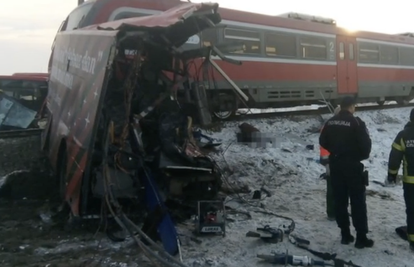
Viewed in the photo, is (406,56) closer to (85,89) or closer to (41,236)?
(85,89)

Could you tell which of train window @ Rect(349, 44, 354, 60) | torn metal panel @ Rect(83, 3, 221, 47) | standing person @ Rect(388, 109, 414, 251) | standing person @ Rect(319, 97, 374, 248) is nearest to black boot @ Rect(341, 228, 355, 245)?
standing person @ Rect(319, 97, 374, 248)

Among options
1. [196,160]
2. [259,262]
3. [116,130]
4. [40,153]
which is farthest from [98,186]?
[40,153]

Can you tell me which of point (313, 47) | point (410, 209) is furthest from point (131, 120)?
point (313, 47)

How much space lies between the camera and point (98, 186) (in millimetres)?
5484

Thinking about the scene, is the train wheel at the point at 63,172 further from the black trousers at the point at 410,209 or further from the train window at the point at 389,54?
the train window at the point at 389,54

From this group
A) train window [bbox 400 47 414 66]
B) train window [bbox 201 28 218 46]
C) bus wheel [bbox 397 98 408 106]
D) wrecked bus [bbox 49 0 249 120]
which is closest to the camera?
wrecked bus [bbox 49 0 249 120]

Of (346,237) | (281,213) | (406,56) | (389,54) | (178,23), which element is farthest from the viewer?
(406,56)

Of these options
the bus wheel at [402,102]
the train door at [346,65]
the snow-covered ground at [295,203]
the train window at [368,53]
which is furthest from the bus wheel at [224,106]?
the bus wheel at [402,102]

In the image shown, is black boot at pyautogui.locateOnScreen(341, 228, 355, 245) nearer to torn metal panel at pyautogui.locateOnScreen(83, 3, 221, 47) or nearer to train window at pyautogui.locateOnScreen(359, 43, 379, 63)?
torn metal panel at pyautogui.locateOnScreen(83, 3, 221, 47)

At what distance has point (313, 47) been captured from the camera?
15.1 meters

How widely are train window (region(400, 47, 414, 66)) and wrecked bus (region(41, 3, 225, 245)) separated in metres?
15.0

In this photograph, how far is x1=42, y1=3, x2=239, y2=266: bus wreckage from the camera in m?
5.25

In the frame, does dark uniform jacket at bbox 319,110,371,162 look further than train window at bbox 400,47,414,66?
No

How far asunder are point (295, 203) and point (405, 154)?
2.14 meters
